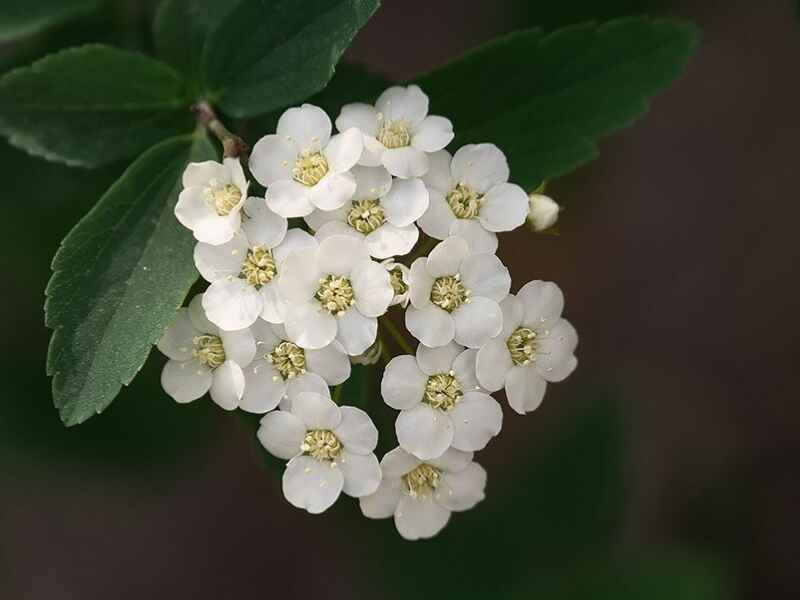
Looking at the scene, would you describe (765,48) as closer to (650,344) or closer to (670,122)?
(670,122)

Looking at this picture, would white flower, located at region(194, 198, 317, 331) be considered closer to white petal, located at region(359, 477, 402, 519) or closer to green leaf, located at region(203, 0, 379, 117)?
green leaf, located at region(203, 0, 379, 117)

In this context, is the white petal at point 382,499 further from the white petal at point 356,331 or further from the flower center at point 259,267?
the flower center at point 259,267

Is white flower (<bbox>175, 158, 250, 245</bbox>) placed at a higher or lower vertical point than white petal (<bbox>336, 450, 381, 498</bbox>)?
higher

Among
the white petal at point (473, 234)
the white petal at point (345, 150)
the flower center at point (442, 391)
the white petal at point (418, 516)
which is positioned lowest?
the white petal at point (418, 516)

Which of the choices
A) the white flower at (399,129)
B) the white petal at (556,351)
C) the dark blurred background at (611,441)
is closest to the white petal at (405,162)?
the white flower at (399,129)

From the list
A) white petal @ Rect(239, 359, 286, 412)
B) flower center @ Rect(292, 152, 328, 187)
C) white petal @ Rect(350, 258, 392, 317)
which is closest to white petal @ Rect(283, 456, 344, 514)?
white petal @ Rect(239, 359, 286, 412)

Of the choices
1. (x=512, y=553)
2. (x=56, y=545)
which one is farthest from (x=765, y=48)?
(x=56, y=545)

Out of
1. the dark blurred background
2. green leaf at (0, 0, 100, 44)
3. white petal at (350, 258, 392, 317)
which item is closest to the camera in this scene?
white petal at (350, 258, 392, 317)
